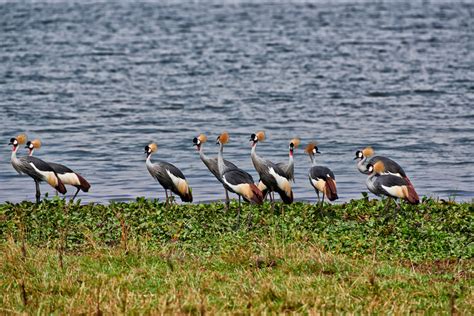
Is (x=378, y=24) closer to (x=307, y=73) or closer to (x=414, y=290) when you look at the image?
(x=307, y=73)

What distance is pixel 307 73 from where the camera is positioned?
4169 centimetres

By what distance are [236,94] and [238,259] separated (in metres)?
23.8

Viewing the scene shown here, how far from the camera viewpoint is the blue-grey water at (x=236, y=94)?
2377 cm

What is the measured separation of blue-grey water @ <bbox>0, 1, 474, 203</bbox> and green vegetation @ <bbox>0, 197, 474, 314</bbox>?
3.73 m

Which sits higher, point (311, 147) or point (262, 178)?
point (311, 147)

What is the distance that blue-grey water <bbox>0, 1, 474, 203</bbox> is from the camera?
78.0 ft

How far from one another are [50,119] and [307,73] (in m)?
13.7

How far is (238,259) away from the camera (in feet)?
41.4

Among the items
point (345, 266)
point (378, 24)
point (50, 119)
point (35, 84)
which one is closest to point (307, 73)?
point (35, 84)

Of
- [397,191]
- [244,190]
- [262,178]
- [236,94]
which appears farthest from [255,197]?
[236,94]

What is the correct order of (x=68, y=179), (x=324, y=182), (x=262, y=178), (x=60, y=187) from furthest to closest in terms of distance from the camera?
(x=68, y=179) < (x=60, y=187) < (x=262, y=178) < (x=324, y=182)

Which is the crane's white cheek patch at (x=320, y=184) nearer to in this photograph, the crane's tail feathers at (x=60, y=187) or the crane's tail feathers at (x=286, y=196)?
the crane's tail feathers at (x=286, y=196)

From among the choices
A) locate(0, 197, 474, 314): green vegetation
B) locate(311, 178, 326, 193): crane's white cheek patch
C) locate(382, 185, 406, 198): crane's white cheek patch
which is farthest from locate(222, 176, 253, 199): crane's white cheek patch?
locate(382, 185, 406, 198): crane's white cheek patch

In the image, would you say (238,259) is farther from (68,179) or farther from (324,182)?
(68,179)
